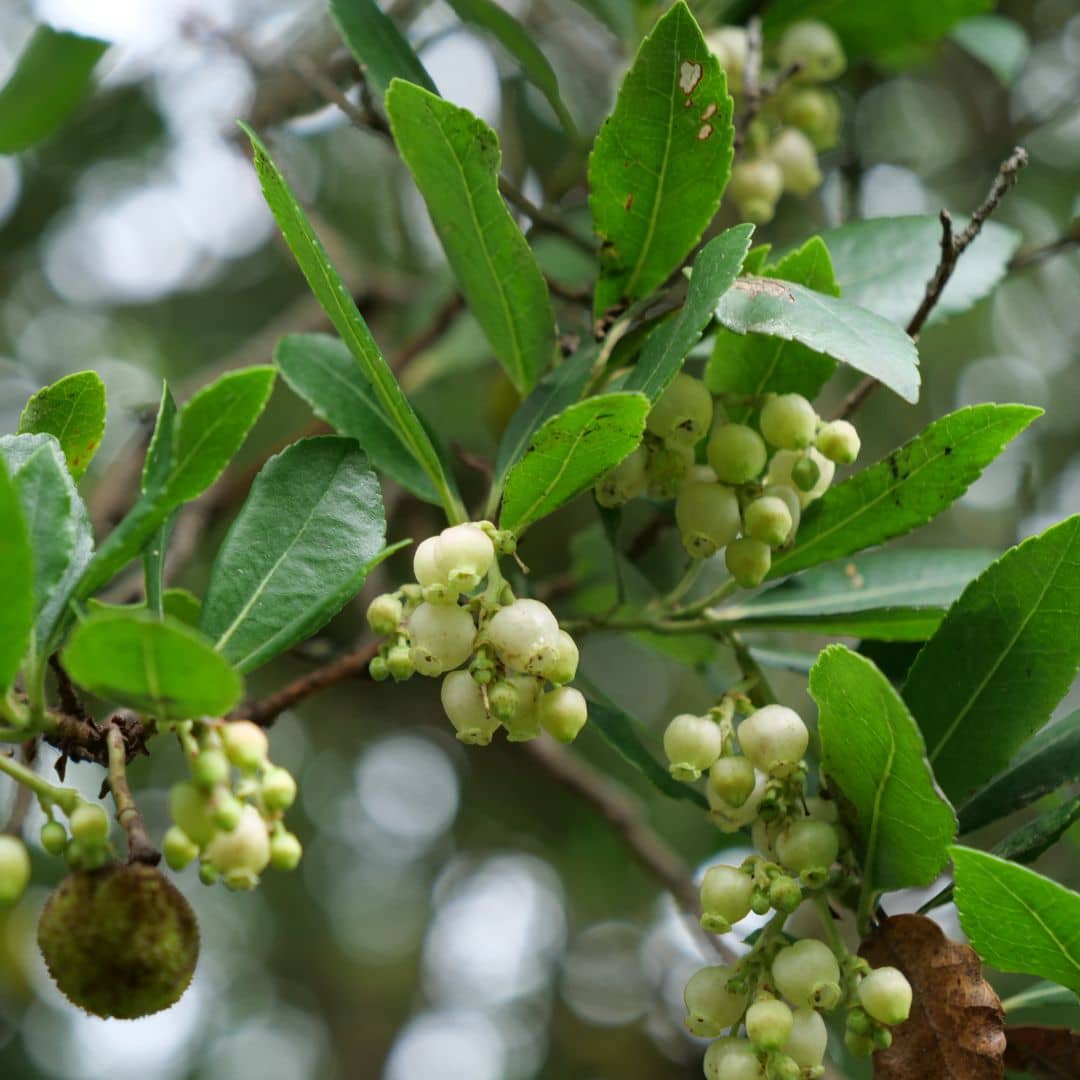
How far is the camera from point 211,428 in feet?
2.62

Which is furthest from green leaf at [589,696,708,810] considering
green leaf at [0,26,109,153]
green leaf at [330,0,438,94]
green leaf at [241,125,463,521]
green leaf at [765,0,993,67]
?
green leaf at [0,26,109,153]

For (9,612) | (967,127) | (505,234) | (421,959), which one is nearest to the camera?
(9,612)

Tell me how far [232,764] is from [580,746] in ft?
6.55

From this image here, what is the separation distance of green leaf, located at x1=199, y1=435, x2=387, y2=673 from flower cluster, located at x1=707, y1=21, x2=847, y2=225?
86 cm

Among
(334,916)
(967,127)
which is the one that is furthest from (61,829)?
(334,916)

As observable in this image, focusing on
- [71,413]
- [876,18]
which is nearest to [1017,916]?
[71,413]

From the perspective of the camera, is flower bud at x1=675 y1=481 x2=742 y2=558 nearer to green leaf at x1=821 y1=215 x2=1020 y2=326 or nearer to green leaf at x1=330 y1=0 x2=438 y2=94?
green leaf at x1=821 y1=215 x2=1020 y2=326

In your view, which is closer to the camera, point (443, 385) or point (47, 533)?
point (47, 533)

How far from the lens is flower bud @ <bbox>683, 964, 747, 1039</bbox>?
3.29ft

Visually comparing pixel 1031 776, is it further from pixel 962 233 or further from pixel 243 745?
pixel 243 745

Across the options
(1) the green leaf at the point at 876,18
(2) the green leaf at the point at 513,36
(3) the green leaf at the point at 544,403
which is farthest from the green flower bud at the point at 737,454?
(1) the green leaf at the point at 876,18

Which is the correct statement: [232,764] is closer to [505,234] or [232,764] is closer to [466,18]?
[505,234]

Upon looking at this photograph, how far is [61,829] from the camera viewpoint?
0.80 m

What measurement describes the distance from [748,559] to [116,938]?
62cm
